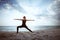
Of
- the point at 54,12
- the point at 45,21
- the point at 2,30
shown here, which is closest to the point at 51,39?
the point at 45,21

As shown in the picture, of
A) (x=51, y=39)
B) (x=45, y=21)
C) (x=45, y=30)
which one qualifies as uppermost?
(x=45, y=21)

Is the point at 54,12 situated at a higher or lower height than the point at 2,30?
higher

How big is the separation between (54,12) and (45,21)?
0.65 feet

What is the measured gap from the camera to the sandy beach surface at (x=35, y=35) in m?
1.95

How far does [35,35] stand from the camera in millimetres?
1988

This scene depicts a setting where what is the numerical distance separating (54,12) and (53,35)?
0.35m

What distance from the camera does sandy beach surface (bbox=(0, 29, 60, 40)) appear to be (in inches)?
76.8

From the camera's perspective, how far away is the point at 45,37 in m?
1.99

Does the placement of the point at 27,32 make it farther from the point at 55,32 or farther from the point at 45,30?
the point at 55,32

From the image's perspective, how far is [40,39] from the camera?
1968 mm

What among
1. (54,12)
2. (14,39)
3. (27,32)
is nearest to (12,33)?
(14,39)

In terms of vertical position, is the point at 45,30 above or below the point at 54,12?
below

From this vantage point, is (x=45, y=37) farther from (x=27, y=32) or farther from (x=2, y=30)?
(x=2, y=30)

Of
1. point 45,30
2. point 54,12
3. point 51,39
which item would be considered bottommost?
point 51,39
